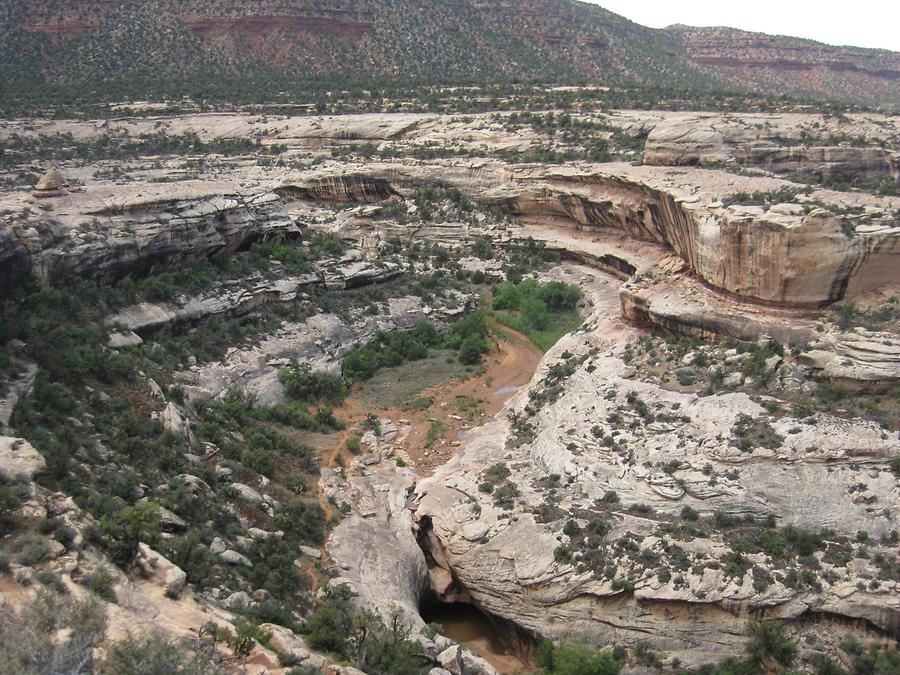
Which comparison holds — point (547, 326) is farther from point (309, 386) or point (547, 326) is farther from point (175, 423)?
point (175, 423)

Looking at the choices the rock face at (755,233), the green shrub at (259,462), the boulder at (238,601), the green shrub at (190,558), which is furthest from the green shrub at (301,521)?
the rock face at (755,233)

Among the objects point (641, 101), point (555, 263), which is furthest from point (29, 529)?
point (641, 101)

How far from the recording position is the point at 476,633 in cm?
2136

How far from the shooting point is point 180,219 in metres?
33.1

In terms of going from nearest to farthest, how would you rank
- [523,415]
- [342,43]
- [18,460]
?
[18,460], [523,415], [342,43]

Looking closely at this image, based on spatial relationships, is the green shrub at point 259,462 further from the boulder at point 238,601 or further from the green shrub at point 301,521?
the boulder at point 238,601

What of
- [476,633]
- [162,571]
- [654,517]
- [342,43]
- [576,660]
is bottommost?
[476,633]

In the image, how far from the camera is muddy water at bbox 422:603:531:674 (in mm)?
19953

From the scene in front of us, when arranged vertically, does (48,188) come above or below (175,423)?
above

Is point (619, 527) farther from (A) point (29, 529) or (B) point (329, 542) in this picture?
(A) point (29, 529)

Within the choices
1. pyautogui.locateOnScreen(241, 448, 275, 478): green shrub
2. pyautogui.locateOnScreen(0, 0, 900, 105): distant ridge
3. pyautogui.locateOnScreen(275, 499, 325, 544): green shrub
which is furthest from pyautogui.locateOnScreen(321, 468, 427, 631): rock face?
pyautogui.locateOnScreen(0, 0, 900, 105): distant ridge

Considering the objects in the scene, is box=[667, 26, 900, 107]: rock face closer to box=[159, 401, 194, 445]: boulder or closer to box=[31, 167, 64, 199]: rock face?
box=[31, 167, 64, 199]: rock face

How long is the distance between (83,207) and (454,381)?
15.9 metres

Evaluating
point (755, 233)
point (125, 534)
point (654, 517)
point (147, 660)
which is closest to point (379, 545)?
point (654, 517)
